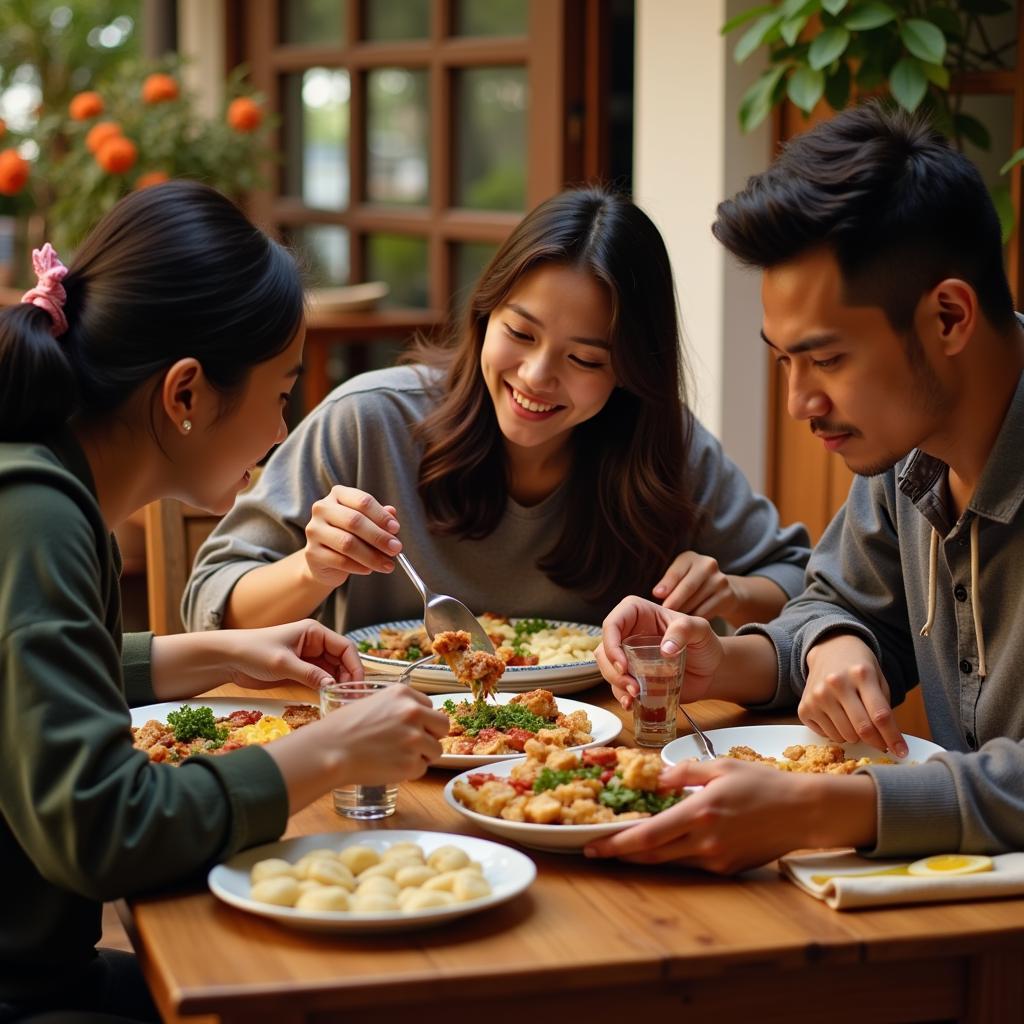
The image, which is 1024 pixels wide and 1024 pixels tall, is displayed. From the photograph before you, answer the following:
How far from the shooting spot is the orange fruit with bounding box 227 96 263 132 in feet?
17.5

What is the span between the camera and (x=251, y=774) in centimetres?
134

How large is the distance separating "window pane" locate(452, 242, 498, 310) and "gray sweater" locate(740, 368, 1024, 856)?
9.56ft

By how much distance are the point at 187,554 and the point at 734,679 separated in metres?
1.09

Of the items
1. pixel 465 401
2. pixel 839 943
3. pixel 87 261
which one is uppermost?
pixel 87 261

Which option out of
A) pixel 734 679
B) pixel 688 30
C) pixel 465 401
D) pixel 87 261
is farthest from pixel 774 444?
pixel 87 261

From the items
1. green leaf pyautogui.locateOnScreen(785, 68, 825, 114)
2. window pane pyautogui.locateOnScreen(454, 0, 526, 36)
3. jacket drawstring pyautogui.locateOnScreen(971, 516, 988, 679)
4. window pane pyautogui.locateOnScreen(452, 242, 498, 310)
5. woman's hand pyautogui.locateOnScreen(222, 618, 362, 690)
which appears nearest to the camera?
jacket drawstring pyautogui.locateOnScreen(971, 516, 988, 679)

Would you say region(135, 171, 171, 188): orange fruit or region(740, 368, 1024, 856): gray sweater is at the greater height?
region(135, 171, 171, 188): orange fruit

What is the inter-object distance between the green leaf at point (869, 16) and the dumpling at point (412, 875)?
1982 mm

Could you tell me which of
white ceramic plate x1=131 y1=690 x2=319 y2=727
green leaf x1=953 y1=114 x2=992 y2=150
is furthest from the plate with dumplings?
green leaf x1=953 y1=114 x2=992 y2=150

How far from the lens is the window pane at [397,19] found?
5.10 metres

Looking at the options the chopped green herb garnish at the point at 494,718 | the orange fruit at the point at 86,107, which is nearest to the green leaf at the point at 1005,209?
the chopped green herb garnish at the point at 494,718

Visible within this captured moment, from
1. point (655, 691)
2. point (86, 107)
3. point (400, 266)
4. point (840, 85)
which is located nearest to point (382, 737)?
point (655, 691)

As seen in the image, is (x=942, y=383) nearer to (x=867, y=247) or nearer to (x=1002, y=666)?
(x=867, y=247)

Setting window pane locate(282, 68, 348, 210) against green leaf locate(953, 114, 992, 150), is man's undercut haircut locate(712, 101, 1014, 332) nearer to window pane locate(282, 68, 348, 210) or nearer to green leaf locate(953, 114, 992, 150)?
green leaf locate(953, 114, 992, 150)
